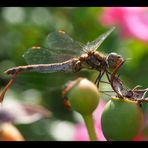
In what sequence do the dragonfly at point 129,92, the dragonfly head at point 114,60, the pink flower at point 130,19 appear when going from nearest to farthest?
the dragonfly at point 129,92
the dragonfly head at point 114,60
the pink flower at point 130,19

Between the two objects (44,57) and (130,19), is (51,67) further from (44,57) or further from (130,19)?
(130,19)

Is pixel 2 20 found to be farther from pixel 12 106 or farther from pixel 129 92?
pixel 129 92

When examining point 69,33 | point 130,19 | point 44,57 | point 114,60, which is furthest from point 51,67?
point 69,33

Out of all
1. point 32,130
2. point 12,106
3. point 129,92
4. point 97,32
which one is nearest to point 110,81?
point 129,92

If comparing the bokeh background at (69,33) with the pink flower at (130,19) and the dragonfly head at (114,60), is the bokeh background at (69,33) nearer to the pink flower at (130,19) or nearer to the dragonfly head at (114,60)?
the pink flower at (130,19)

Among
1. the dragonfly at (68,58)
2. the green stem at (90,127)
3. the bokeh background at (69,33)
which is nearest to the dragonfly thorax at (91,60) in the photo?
the dragonfly at (68,58)

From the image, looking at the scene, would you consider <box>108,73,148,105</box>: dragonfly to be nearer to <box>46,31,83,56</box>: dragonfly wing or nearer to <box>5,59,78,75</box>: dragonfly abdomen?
<box>5,59,78,75</box>: dragonfly abdomen

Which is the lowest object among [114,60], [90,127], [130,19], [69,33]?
[69,33]
